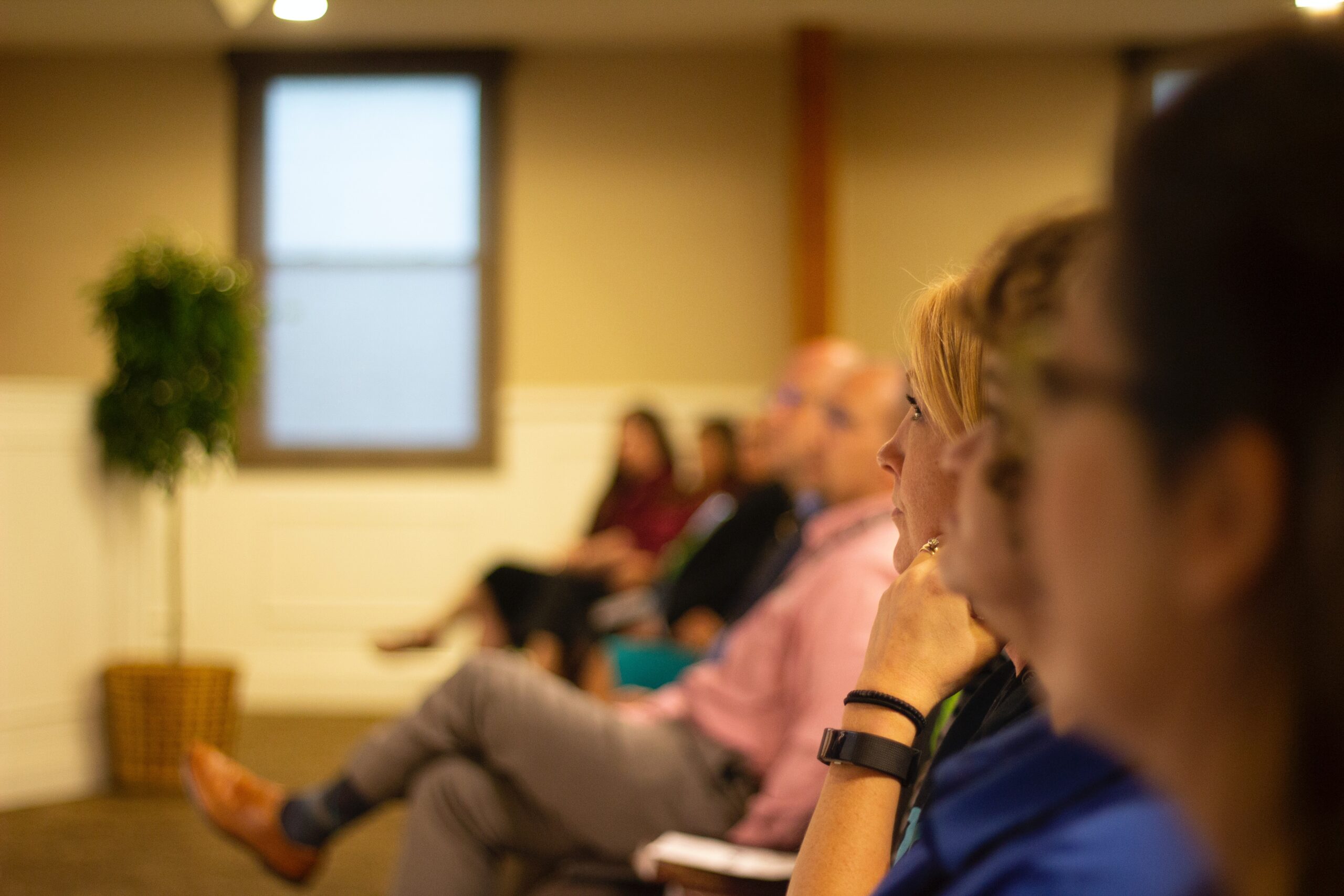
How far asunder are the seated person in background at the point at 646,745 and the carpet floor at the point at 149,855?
70 centimetres

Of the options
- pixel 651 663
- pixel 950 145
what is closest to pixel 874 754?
pixel 651 663

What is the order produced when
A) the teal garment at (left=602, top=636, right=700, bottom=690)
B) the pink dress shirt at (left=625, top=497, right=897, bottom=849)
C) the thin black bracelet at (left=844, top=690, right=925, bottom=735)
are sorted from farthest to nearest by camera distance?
the teal garment at (left=602, top=636, right=700, bottom=690)
the pink dress shirt at (left=625, top=497, right=897, bottom=849)
the thin black bracelet at (left=844, top=690, right=925, bottom=735)

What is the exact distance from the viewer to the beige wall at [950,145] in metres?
6.00

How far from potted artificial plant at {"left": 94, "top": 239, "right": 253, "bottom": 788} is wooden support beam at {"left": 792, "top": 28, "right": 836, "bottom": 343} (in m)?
2.50

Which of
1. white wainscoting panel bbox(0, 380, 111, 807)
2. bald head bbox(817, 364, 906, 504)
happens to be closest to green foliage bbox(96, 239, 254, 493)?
white wainscoting panel bbox(0, 380, 111, 807)

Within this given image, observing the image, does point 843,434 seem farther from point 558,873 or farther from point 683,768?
point 558,873

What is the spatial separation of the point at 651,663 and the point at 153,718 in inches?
66.2

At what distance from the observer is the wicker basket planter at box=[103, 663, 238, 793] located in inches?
155

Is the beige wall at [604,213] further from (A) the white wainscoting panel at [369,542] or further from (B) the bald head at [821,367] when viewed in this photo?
(B) the bald head at [821,367]

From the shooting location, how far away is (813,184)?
5656 millimetres

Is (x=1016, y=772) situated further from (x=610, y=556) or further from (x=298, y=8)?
(x=610, y=556)

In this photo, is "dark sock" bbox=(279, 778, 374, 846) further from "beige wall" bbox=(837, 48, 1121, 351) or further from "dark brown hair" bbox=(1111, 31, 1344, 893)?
"beige wall" bbox=(837, 48, 1121, 351)

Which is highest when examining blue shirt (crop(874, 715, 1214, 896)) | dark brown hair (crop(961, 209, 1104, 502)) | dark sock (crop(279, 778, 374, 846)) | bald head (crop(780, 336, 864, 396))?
bald head (crop(780, 336, 864, 396))

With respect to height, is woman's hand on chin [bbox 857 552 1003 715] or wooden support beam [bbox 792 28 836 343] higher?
wooden support beam [bbox 792 28 836 343]
